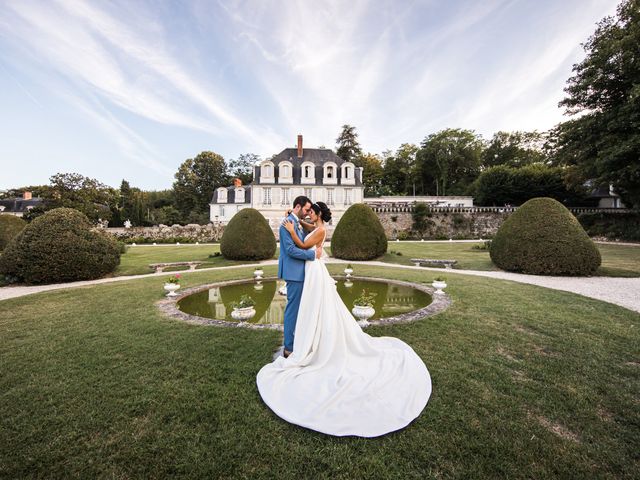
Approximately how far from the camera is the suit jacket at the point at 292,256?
3.67m

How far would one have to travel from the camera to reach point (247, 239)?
1455cm

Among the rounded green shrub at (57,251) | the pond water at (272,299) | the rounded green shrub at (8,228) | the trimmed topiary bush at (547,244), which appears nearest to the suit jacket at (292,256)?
the pond water at (272,299)

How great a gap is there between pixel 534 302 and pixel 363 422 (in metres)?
6.04

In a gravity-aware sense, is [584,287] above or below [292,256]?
below

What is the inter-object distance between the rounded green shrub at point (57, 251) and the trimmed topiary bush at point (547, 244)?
1461cm

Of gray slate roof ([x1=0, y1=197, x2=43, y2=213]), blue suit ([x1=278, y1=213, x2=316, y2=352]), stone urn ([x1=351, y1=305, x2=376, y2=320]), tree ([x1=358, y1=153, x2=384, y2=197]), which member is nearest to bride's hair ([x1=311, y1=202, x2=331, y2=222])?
blue suit ([x1=278, y1=213, x2=316, y2=352])

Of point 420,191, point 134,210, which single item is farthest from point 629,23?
point 134,210

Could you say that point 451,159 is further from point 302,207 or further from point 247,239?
point 302,207

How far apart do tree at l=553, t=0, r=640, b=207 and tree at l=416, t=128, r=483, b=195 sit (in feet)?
77.7

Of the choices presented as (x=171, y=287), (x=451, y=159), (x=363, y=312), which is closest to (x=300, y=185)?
(x=171, y=287)

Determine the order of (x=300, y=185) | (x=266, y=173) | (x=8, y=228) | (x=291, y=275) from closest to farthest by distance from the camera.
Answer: (x=291, y=275) → (x=8, y=228) → (x=300, y=185) → (x=266, y=173)

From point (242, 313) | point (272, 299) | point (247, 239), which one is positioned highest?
point (247, 239)

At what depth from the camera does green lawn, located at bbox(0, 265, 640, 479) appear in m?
2.19

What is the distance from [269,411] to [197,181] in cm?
4446
